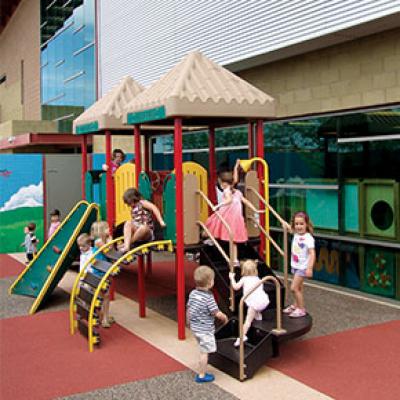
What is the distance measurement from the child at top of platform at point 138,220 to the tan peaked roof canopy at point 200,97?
3.98 ft

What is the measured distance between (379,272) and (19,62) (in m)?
30.5

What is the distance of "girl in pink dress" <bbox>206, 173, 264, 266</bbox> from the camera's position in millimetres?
8469

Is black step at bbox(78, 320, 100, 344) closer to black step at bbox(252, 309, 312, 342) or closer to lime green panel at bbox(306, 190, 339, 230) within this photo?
black step at bbox(252, 309, 312, 342)

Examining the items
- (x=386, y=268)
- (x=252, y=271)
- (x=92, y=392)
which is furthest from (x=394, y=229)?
(x=92, y=392)

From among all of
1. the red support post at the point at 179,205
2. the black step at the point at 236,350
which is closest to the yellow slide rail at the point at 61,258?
the red support post at the point at 179,205

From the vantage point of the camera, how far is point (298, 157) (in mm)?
12523

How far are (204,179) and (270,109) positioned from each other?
70.0 inches

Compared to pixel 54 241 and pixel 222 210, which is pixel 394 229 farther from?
pixel 54 241

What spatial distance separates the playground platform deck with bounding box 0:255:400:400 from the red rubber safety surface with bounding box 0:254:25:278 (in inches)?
147

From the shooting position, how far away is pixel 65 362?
23.8 ft

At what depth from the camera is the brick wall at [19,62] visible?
103 ft

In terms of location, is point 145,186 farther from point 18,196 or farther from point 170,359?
point 18,196

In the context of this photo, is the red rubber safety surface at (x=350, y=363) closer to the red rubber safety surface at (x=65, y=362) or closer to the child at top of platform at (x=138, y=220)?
the red rubber safety surface at (x=65, y=362)

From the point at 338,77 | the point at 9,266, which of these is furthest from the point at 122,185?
the point at 9,266
